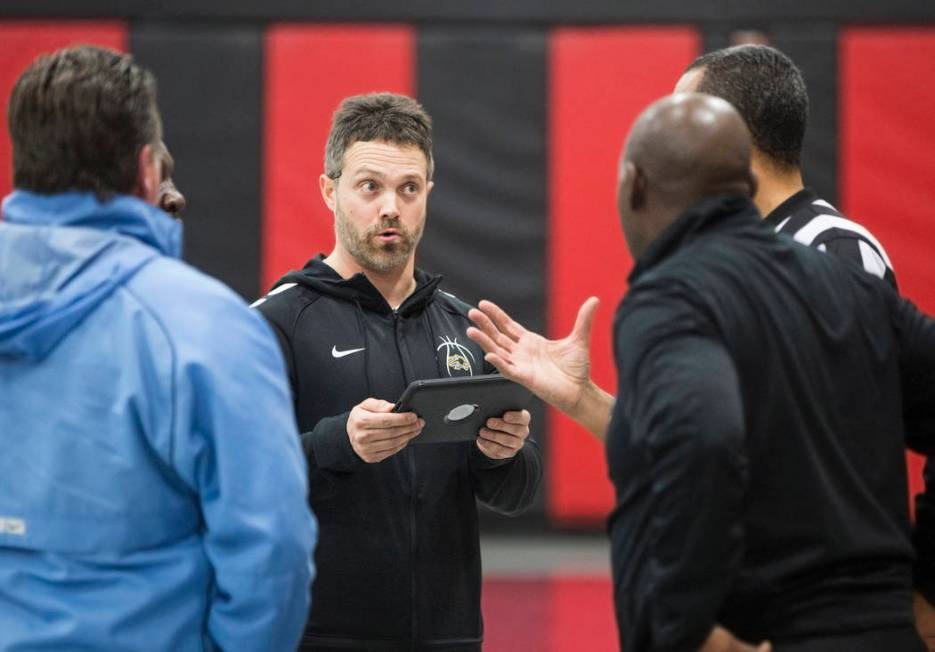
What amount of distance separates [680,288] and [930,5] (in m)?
5.87

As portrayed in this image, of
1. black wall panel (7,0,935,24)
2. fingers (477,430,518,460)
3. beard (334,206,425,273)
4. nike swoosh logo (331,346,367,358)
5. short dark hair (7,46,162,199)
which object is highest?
black wall panel (7,0,935,24)

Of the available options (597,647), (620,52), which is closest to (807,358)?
(597,647)

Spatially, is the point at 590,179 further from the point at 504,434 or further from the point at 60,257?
the point at 60,257

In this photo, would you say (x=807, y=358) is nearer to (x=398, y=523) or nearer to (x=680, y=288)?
(x=680, y=288)

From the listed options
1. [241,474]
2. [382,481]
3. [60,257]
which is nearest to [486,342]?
[382,481]

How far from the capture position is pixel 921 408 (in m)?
1.91

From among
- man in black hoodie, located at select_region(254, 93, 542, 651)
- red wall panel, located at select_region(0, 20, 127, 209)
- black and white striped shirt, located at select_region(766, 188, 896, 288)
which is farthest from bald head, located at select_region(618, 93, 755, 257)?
red wall panel, located at select_region(0, 20, 127, 209)

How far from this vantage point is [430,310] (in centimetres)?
285

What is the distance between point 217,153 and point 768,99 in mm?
4960

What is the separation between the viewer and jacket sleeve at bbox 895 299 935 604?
184 cm

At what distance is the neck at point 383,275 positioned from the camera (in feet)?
9.23

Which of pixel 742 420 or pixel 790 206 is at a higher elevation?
pixel 790 206

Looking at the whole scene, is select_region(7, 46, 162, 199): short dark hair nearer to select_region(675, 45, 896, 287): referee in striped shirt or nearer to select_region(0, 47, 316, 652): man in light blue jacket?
select_region(0, 47, 316, 652): man in light blue jacket

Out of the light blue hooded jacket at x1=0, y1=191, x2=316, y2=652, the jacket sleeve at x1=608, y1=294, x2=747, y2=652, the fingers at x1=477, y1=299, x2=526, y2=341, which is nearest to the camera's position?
the jacket sleeve at x1=608, y1=294, x2=747, y2=652
